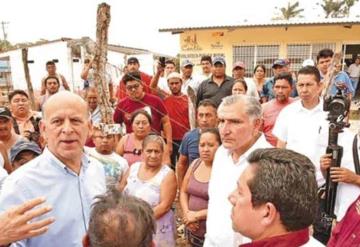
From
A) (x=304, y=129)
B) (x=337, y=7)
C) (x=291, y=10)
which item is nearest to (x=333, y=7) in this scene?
(x=337, y=7)

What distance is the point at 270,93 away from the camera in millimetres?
6262

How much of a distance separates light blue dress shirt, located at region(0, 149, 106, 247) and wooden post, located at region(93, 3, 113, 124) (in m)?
2.39

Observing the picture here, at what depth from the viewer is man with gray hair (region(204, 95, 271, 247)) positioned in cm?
240

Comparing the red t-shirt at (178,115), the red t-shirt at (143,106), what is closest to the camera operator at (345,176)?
the red t-shirt at (143,106)

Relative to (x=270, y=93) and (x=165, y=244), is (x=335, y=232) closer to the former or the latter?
(x=165, y=244)

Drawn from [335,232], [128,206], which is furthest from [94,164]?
[335,232]

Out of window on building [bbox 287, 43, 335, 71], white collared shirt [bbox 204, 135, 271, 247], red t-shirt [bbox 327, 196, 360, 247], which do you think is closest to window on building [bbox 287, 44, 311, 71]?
window on building [bbox 287, 43, 335, 71]

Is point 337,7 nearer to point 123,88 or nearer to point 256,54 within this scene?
point 256,54

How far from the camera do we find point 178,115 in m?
5.20

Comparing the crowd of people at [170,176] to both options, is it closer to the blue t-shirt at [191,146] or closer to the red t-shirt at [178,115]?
the blue t-shirt at [191,146]

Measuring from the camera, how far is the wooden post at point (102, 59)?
161 inches

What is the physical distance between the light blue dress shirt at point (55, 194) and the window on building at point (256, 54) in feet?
45.9

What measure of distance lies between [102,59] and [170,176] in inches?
69.6

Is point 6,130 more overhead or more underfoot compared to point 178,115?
more overhead
